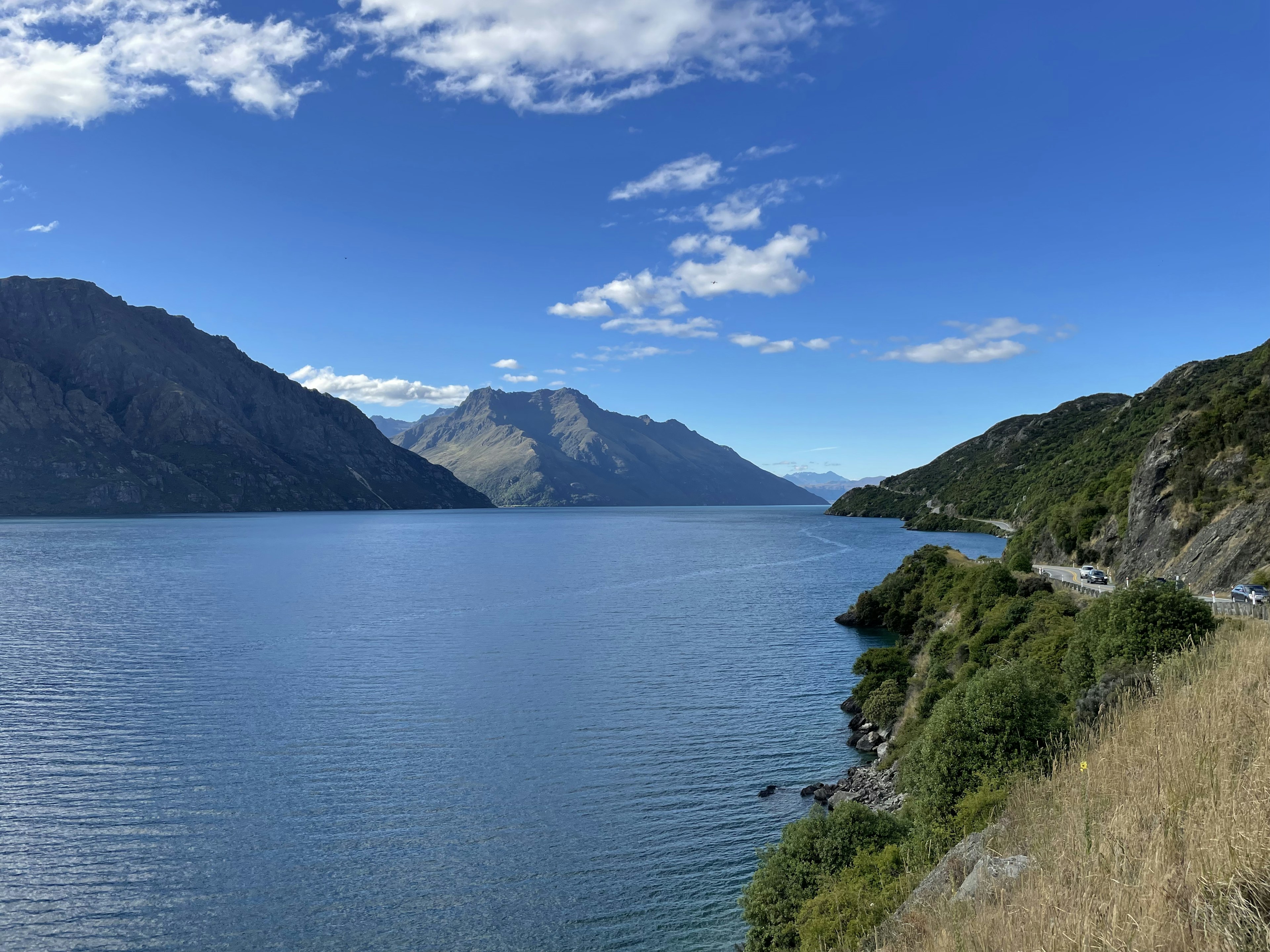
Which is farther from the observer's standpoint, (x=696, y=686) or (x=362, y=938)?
(x=696, y=686)

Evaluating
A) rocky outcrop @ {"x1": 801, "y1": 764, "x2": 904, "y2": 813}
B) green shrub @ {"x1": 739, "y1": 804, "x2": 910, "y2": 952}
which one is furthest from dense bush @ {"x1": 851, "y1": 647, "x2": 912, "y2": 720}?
green shrub @ {"x1": 739, "y1": 804, "x2": 910, "y2": 952}

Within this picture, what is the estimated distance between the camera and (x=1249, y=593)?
4444 cm

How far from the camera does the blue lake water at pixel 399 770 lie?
2742cm

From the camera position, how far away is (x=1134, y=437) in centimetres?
16275

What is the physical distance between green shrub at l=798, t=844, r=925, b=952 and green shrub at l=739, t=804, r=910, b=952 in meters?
0.74

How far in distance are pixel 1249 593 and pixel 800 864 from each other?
37019 mm

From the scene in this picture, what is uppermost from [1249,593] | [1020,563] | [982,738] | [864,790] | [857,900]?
[1249,593]

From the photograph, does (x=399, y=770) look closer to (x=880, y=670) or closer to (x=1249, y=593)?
(x=880, y=670)

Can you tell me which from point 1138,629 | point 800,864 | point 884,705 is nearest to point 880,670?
point 884,705

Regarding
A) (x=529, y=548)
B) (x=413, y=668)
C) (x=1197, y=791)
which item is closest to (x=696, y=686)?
(x=413, y=668)

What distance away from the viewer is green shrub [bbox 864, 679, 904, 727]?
162ft

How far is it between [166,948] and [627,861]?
16.7 meters

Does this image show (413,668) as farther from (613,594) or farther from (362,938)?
(613,594)

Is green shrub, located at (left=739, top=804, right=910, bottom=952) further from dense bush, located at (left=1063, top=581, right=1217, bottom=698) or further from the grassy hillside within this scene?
dense bush, located at (left=1063, top=581, right=1217, bottom=698)
